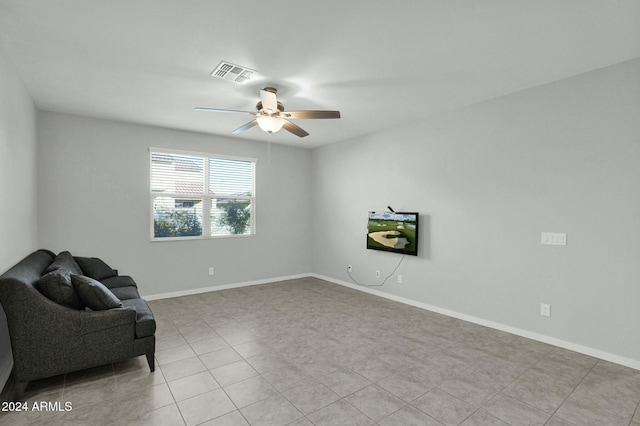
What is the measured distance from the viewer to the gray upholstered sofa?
88.9 inches

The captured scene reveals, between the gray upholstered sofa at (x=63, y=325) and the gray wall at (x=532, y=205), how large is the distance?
3.55 metres

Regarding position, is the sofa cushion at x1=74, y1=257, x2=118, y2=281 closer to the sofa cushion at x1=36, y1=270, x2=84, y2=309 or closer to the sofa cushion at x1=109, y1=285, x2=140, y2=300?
the sofa cushion at x1=109, y1=285, x2=140, y2=300

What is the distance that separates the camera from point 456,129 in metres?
4.21

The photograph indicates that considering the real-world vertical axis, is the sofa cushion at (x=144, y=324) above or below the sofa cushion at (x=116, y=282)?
below

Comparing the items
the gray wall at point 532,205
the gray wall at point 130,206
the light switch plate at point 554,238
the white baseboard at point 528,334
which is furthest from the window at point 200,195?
the light switch plate at point 554,238

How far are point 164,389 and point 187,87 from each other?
9.36 ft

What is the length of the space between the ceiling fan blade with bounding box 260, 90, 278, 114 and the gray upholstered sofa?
2.21 metres

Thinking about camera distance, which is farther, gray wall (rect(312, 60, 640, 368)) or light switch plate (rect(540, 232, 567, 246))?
light switch plate (rect(540, 232, 567, 246))

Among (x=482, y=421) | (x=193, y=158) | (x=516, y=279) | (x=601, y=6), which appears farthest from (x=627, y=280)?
(x=193, y=158)

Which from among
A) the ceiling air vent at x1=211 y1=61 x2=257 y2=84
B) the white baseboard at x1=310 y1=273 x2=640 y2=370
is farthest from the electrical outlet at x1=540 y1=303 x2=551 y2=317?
the ceiling air vent at x1=211 y1=61 x2=257 y2=84

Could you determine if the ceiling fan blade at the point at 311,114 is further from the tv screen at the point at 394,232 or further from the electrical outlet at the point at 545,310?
the electrical outlet at the point at 545,310

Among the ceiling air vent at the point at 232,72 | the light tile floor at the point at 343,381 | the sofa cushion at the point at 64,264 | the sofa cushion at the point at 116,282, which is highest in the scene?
the ceiling air vent at the point at 232,72

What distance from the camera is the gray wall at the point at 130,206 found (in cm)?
438

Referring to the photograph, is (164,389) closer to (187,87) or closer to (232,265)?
(187,87)
